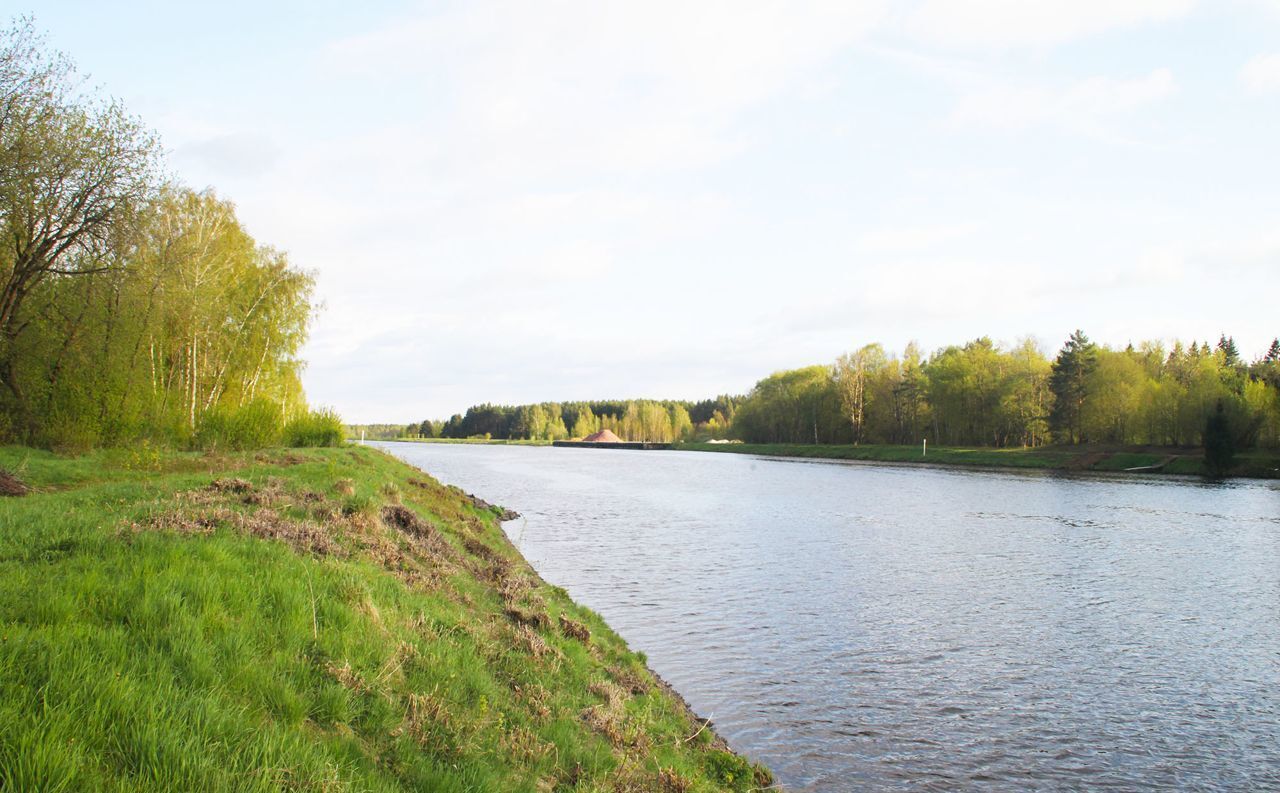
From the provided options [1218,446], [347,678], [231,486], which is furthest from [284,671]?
[1218,446]

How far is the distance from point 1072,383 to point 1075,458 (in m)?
14.3

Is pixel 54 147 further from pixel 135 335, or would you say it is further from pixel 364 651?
pixel 364 651

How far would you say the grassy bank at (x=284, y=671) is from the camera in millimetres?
4152

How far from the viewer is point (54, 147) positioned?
22406 millimetres

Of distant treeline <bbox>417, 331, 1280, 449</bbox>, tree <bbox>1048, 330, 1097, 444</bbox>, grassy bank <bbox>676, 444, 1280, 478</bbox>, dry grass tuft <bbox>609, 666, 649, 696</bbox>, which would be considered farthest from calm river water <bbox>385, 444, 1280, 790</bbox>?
tree <bbox>1048, 330, 1097, 444</bbox>

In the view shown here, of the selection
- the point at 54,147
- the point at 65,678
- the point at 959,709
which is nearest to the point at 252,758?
the point at 65,678

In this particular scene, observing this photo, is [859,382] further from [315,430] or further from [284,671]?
[284,671]

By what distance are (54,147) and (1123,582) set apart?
3461cm

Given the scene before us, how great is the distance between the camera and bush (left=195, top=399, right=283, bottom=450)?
27844 millimetres

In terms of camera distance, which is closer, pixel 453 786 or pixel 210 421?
pixel 453 786

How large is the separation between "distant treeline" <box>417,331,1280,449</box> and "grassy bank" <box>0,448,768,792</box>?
72716 millimetres

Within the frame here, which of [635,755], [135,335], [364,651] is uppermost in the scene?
[135,335]

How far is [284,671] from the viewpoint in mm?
5691

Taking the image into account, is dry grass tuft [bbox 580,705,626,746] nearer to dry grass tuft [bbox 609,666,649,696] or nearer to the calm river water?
dry grass tuft [bbox 609,666,649,696]
